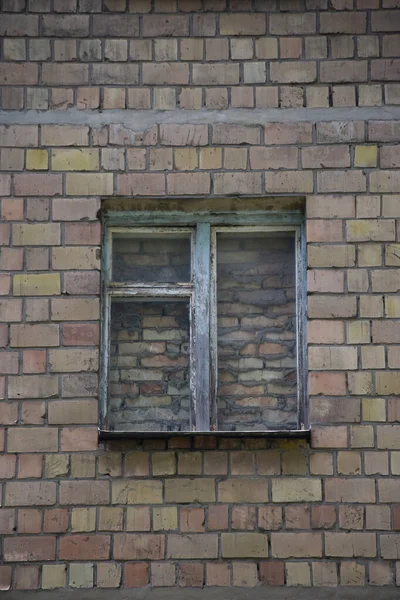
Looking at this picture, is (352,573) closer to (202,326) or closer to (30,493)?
(202,326)

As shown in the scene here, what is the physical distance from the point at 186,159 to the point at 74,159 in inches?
22.7

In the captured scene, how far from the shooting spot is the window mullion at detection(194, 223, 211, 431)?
15.6 feet

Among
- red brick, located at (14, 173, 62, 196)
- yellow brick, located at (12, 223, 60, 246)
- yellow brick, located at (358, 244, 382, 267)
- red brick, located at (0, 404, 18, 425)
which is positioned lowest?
red brick, located at (0, 404, 18, 425)

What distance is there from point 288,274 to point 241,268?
249 millimetres

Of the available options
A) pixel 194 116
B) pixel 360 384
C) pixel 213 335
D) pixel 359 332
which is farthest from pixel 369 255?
pixel 194 116

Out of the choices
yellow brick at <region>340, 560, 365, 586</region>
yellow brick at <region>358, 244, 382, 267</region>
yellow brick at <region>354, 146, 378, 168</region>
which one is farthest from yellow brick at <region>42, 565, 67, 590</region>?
yellow brick at <region>354, 146, 378, 168</region>

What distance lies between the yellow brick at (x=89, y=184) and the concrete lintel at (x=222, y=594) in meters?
1.96

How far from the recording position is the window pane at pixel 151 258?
4.93 meters

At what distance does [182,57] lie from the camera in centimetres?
490

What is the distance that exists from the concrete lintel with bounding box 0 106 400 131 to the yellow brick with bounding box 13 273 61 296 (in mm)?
815

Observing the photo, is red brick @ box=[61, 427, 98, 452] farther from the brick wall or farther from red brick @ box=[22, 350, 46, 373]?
red brick @ box=[22, 350, 46, 373]

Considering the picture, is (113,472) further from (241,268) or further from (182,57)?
(182,57)

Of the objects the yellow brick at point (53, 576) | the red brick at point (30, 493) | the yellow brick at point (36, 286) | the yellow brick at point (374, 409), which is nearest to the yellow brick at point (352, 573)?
the yellow brick at point (374, 409)

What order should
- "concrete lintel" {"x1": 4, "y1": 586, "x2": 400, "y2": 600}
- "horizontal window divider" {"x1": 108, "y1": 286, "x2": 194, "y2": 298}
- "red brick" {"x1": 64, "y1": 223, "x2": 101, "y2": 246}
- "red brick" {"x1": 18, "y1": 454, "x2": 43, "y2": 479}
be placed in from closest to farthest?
"concrete lintel" {"x1": 4, "y1": 586, "x2": 400, "y2": 600}
"red brick" {"x1": 18, "y1": 454, "x2": 43, "y2": 479}
"red brick" {"x1": 64, "y1": 223, "x2": 101, "y2": 246}
"horizontal window divider" {"x1": 108, "y1": 286, "x2": 194, "y2": 298}
